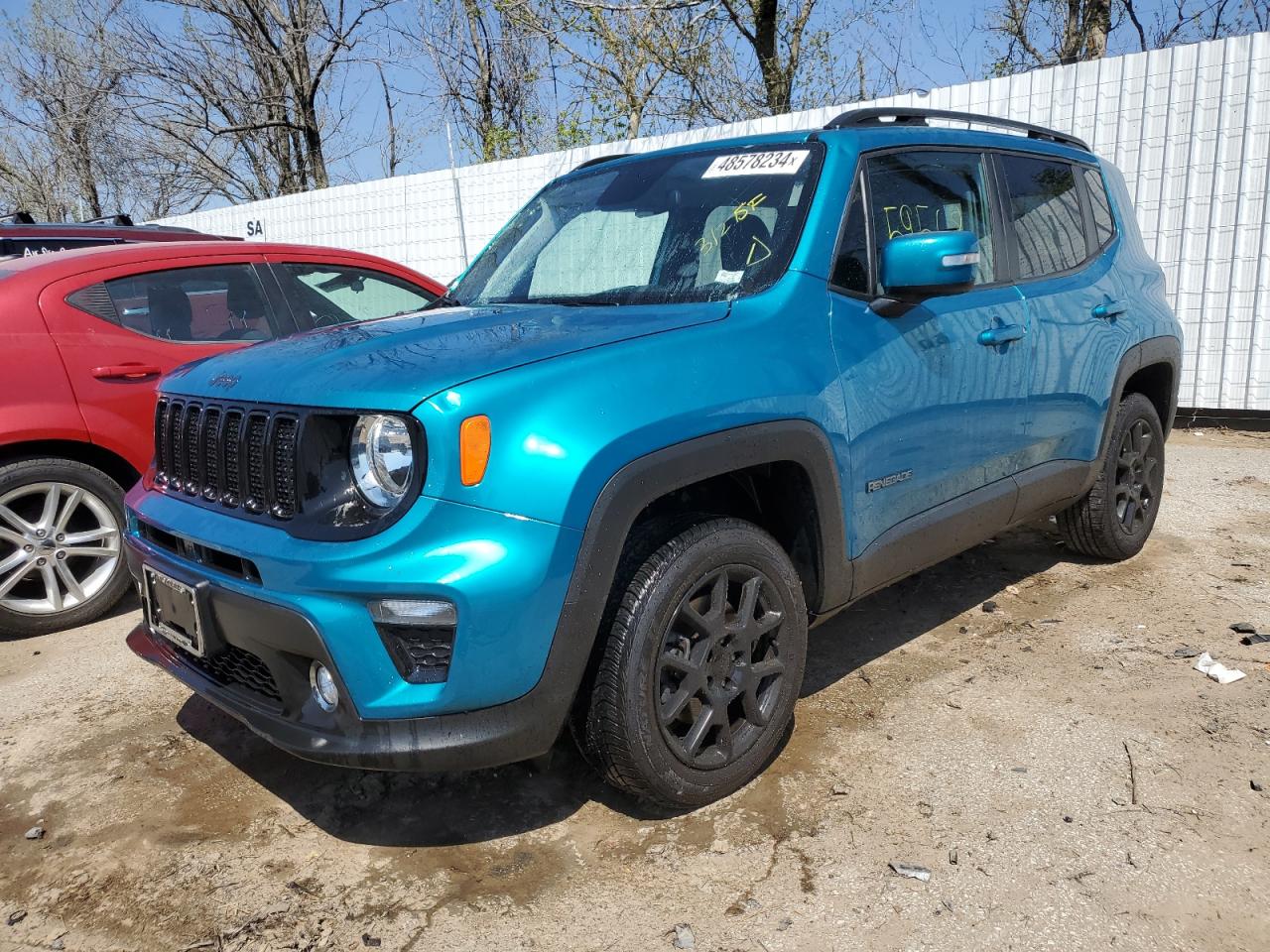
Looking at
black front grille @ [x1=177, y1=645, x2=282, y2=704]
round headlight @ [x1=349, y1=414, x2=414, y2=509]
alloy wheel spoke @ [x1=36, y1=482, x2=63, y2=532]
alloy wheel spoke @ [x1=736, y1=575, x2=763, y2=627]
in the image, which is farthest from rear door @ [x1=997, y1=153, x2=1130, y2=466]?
alloy wheel spoke @ [x1=36, y1=482, x2=63, y2=532]

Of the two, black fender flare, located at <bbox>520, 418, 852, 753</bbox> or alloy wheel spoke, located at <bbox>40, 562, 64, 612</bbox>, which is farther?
alloy wheel spoke, located at <bbox>40, 562, 64, 612</bbox>

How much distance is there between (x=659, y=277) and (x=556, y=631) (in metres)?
1.28

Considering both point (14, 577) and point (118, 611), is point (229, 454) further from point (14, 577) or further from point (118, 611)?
point (118, 611)

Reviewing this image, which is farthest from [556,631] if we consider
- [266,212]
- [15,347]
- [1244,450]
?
[266,212]

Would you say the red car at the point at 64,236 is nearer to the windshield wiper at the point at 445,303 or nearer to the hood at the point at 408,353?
the windshield wiper at the point at 445,303

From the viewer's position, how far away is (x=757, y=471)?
2.77 m

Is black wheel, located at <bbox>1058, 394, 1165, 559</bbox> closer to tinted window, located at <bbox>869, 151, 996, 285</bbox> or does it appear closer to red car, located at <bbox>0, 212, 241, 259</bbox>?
tinted window, located at <bbox>869, 151, 996, 285</bbox>

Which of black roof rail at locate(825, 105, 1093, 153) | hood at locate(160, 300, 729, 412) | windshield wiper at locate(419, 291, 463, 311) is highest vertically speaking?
black roof rail at locate(825, 105, 1093, 153)

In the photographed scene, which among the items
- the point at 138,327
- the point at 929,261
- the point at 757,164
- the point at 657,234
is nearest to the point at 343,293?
the point at 138,327

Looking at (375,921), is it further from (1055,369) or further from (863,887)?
Answer: (1055,369)

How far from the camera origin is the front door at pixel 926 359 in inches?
114

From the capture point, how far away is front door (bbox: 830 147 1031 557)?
114 inches

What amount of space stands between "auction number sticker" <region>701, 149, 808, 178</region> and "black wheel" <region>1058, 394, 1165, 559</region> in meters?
2.13

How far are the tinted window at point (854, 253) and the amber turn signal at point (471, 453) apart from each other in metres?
1.31
